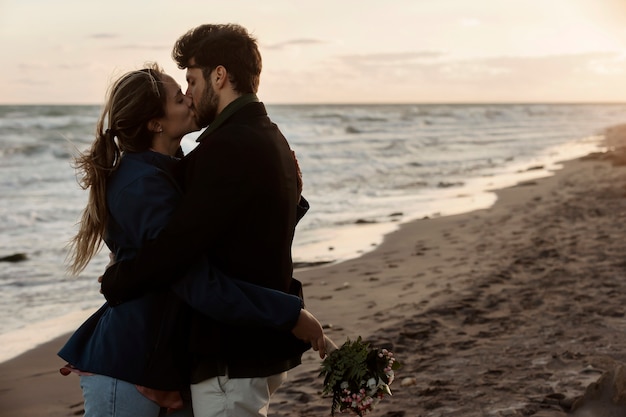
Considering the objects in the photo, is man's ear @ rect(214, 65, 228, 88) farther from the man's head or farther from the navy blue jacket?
the navy blue jacket

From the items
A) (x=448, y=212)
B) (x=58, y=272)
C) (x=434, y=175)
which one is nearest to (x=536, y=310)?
(x=58, y=272)

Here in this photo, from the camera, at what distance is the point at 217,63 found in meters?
2.58

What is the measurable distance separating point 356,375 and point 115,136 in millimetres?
1158

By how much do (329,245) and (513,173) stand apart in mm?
11803

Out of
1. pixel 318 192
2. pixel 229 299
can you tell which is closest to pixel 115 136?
pixel 229 299

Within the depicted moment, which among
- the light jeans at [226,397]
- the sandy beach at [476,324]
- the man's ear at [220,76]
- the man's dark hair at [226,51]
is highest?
the man's dark hair at [226,51]

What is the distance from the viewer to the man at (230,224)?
241cm

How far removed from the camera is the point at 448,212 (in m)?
14.0

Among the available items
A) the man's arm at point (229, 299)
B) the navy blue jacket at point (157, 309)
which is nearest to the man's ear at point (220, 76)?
the navy blue jacket at point (157, 309)

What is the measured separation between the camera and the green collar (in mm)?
2566

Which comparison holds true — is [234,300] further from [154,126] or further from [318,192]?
[318,192]

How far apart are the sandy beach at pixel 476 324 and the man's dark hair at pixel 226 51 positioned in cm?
270

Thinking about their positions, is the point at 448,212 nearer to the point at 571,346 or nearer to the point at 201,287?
the point at 571,346

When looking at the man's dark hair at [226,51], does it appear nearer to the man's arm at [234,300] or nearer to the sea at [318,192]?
the man's arm at [234,300]
